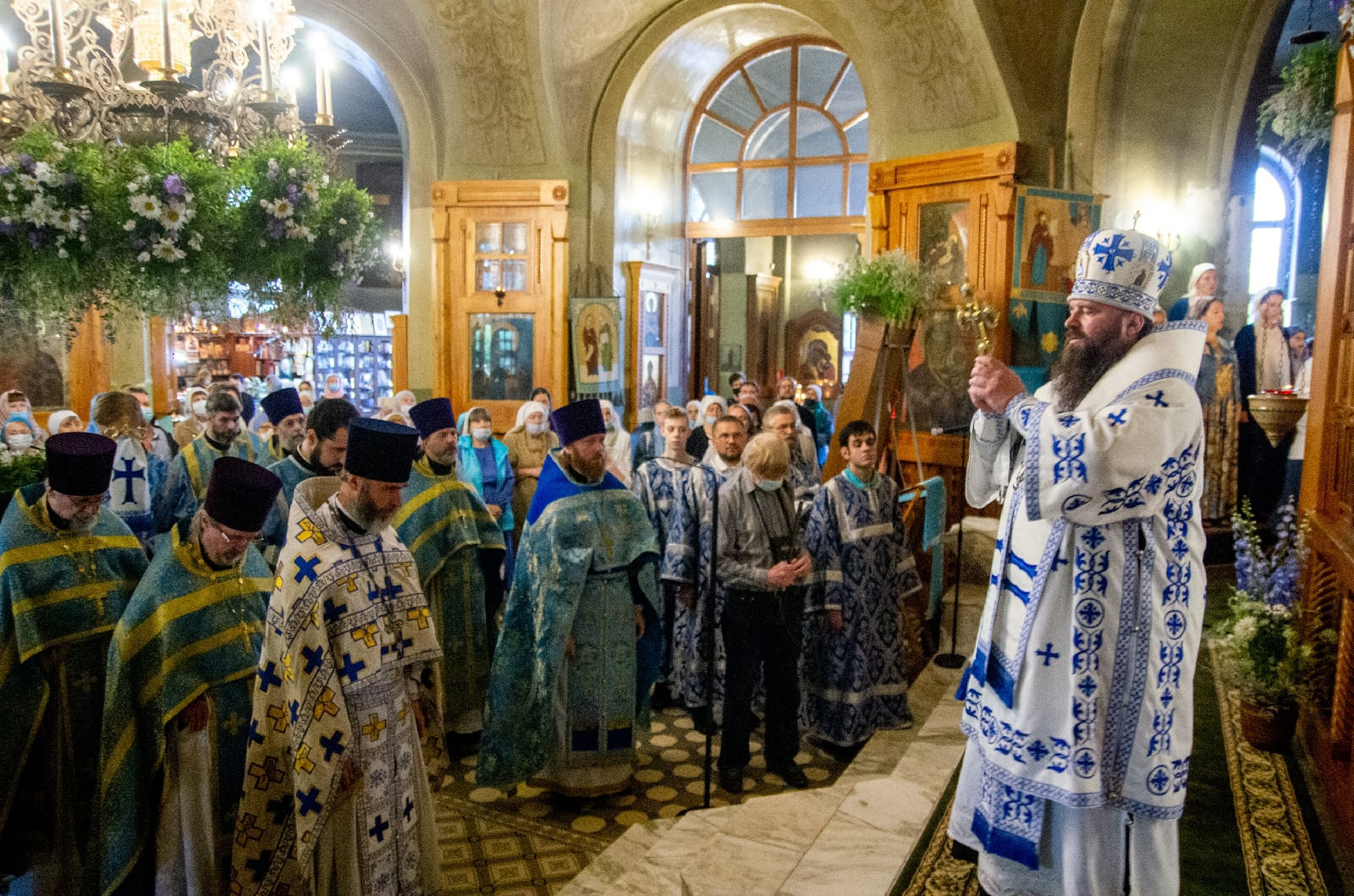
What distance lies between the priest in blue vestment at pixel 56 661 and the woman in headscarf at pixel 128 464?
174cm

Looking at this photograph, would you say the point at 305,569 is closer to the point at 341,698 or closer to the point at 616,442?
the point at 341,698

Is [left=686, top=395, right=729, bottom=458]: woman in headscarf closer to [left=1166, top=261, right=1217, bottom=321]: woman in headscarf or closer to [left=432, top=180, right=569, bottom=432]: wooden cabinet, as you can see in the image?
[left=1166, top=261, right=1217, bottom=321]: woman in headscarf

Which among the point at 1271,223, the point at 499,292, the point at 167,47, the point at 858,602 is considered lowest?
the point at 858,602

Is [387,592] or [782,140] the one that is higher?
[782,140]

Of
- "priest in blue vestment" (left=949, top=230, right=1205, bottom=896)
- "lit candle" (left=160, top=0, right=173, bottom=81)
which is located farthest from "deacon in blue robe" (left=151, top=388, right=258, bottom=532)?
"priest in blue vestment" (left=949, top=230, right=1205, bottom=896)

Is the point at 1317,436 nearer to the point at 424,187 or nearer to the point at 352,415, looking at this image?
the point at 352,415

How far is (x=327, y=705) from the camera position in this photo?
2.80 m

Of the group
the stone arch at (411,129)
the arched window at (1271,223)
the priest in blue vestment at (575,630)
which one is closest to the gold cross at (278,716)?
the priest in blue vestment at (575,630)

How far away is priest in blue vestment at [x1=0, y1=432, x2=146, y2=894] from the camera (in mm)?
3213

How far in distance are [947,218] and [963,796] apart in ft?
22.9

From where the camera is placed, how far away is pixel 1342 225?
13.3 feet

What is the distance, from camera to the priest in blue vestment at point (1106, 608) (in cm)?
250

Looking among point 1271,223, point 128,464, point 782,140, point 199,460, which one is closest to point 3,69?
point 128,464

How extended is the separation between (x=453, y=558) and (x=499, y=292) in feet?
23.4
